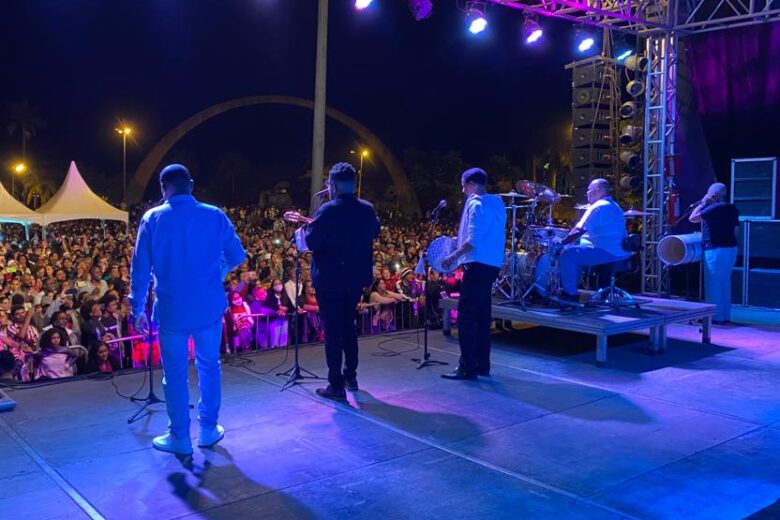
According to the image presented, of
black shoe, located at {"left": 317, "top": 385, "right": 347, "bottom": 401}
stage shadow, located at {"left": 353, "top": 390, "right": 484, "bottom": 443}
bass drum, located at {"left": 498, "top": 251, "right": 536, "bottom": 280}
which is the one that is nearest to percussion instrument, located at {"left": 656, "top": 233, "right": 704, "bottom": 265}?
bass drum, located at {"left": 498, "top": 251, "right": 536, "bottom": 280}

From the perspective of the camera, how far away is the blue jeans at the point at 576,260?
6773mm

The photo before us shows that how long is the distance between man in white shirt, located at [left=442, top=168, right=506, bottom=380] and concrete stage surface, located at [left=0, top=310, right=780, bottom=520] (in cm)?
39

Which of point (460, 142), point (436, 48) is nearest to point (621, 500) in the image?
point (436, 48)

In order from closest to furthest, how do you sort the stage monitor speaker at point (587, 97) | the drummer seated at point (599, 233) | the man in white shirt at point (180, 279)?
the man in white shirt at point (180, 279)
the drummer seated at point (599, 233)
the stage monitor speaker at point (587, 97)

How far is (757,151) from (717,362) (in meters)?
5.27

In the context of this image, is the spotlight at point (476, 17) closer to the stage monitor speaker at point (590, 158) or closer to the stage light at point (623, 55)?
the stage light at point (623, 55)

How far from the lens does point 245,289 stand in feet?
26.5

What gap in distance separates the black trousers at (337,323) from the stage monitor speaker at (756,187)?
755 centimetres

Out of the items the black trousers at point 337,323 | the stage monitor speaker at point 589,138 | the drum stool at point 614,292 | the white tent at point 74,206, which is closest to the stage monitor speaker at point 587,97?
the stage monitor speaker at point 589,138

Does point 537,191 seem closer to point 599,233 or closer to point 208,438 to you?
point 599,233

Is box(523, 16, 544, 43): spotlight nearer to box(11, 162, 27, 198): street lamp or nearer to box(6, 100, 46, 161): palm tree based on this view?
box(11, 162, 27, 198): street lamp

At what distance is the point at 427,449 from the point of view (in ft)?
13.1

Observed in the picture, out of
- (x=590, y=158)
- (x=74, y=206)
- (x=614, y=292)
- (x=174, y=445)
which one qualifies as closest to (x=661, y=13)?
(x=590, y=158)

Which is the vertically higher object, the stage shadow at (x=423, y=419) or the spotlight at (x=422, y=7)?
the spotlight at (x=422, y=7)
